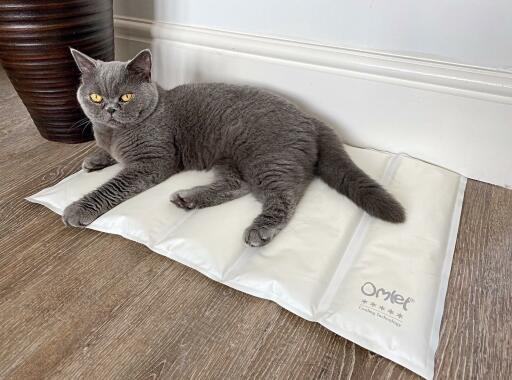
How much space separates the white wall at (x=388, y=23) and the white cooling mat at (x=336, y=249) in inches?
12.6

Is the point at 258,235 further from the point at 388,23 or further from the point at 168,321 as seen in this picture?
the point at 388,23

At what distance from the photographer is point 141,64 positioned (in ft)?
3.50

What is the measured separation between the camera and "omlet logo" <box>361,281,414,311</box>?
2.48ft

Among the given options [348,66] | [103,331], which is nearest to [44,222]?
[103,331]

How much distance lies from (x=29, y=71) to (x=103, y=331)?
30.6 inches

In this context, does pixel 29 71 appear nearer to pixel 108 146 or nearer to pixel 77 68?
pixel 77 68

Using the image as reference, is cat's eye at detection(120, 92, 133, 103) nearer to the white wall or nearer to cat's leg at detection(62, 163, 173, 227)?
cat's leg at detection(62, 163, 173, 227)

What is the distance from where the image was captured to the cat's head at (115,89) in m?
1.05

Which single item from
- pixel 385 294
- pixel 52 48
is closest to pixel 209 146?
pixel 52 48

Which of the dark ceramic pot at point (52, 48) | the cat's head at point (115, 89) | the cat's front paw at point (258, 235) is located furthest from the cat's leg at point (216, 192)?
the dark ceramic pot at point (52, 48)

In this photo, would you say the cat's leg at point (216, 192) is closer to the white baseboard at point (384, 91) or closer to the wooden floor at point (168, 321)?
the wooden floor at point (168, 321)

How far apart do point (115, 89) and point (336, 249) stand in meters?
0.68

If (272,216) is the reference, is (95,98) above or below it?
above

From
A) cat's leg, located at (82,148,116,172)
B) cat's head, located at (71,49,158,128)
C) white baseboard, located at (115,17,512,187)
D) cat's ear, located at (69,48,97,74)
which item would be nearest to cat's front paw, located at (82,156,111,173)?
cat's leg, located at (82,148,116,172)
